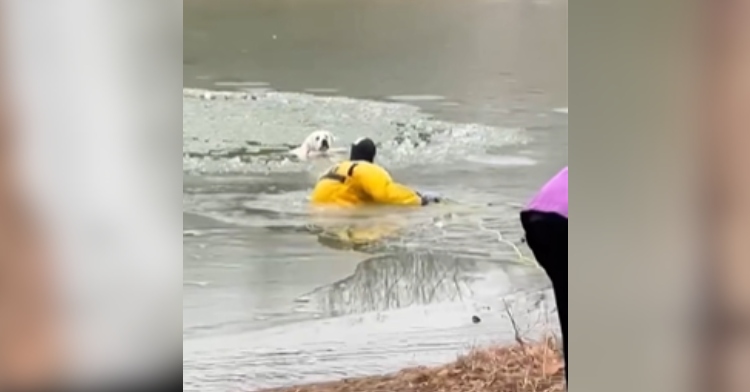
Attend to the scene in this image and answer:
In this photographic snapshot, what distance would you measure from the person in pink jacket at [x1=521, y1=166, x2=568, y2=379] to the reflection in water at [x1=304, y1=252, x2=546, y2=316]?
30mm

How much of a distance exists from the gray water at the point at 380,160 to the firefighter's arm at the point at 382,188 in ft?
0.06

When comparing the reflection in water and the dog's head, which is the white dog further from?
the reflection in water

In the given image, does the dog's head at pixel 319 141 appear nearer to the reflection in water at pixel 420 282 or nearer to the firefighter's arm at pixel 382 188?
the firefighter's arm at pixel 382 188

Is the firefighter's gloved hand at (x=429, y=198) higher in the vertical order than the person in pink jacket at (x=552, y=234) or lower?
higher

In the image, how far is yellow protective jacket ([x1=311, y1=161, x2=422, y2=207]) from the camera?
1244 millimetres

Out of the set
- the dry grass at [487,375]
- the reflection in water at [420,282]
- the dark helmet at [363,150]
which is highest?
the dark helmet at [363,150]

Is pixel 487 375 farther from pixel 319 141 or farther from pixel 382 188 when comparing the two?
pixel 319 141

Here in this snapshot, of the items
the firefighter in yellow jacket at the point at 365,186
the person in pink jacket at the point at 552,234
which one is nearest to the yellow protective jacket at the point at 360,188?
→ the firefighter in yellow jacket at the point at 365,186

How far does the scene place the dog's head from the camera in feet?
4.03

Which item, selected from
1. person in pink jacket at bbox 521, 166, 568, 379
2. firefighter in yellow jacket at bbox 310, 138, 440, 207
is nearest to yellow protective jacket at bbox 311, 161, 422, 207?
firefighter in yellow jacket at bbox 310, 138, 440, 207

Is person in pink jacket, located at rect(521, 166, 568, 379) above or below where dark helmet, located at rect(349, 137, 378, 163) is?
below

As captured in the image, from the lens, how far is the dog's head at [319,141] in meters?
1.23

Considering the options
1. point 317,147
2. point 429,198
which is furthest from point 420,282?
point 317,147

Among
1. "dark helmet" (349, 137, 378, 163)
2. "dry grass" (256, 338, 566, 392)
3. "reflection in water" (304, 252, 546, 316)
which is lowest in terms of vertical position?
"dry grass" (256, 338, 566, 392)
